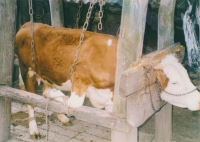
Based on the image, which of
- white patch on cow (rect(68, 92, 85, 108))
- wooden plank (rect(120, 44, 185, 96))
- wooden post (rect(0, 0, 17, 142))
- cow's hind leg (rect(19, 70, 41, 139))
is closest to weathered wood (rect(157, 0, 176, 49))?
wooden plank (rect(120, 44, 185, 96))

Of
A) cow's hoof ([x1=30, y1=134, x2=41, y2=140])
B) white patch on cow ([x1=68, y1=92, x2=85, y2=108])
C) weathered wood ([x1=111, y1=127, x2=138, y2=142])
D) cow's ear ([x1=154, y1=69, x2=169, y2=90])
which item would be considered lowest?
cow's hoof ([x1=30, y1=134, x2=41, y2=140])

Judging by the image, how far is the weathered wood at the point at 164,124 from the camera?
339 cm

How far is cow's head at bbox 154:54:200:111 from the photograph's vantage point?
264 cm

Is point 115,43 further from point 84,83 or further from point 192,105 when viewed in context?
point 192,105

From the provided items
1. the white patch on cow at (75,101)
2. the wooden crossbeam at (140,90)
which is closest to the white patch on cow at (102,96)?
the white patch on cow at (75,101)

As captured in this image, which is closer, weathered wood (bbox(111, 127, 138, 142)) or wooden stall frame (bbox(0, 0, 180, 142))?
wooden stall frame (bbox(0, 0, 180, 142))

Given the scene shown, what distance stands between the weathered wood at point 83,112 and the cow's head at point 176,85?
67cm

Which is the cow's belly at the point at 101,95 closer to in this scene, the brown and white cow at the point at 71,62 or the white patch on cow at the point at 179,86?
A: the brown and white cow at the point at 71,62

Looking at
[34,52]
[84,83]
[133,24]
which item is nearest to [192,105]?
[133,24]

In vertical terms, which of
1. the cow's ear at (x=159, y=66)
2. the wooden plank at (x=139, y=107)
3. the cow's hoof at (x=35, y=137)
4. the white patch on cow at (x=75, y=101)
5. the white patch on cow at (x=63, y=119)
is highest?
the cow's ear at (x=159, y=66)

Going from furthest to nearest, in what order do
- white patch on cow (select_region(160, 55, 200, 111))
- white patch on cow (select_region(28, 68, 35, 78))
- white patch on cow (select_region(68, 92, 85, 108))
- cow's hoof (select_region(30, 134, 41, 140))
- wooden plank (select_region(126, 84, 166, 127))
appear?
1. white patch on cow (select_region(28, 68, 35, 78))
2. cow's hoof (select_region(30, 134, 41, 140))
3. white patch on cow (select_region(68, 92, 85, 108))
4. white patch on cow (select_region(160, 55, 200, 111))
5. wooden plank (select_region(126, 84, 166, 127))

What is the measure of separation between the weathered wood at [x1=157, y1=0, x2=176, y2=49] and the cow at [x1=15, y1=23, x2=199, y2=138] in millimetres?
372

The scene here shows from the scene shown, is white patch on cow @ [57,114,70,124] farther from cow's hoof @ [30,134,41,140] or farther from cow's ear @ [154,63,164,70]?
cow's ear @ [154,63,164,70]

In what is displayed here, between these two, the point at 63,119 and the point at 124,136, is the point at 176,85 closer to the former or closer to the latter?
the point at 124,136
